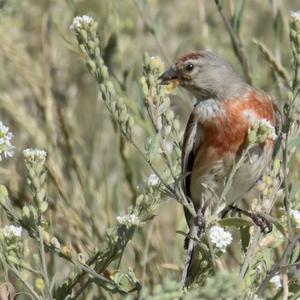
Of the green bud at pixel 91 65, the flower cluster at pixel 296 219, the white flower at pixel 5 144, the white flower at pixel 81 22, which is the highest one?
the white flower at pixel 81 22

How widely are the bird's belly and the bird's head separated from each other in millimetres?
289

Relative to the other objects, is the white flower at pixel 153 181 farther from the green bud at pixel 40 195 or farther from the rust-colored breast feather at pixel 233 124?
the rust-colored breast feather at pixel 233 124

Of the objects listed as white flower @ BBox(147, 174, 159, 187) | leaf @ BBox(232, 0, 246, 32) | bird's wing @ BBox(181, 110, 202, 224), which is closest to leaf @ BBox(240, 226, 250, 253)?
white flower @ BBox(147, 174, 159, 187)

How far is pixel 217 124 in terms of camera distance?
3393mm

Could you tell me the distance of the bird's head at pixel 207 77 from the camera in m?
3.46

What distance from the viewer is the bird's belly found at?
3236mm

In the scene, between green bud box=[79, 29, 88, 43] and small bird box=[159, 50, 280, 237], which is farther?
small bird box=[159, 50, 280, 237]

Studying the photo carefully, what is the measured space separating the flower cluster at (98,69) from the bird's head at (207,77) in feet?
3.65

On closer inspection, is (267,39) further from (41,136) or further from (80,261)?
(80,261)

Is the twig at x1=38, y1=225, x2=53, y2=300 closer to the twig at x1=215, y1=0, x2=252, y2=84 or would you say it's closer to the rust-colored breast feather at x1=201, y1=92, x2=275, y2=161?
the rust-colored breast feather at x1=201, y1=92, x2=275, y2=161

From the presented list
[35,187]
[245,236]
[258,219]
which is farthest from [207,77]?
[35,187]

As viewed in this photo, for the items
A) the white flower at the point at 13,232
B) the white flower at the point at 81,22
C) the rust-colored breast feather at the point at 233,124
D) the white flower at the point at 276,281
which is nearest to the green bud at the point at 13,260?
the white flower at the point at 13,232

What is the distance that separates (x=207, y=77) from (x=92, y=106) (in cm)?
219

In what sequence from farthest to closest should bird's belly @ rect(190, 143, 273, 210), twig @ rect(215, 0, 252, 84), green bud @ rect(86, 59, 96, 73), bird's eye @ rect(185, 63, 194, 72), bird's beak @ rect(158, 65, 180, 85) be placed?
twig @ rect(215, 0, 252, 84)
bird's eye @ rect(185, 63, 194, 72)
bird's beak @ rect(158, 65, 180, 85)
bird's belly @ rect(190, 143, 273, 210)
green bud @ rect(86, 59, 96, 73)
